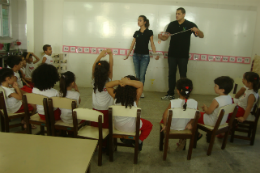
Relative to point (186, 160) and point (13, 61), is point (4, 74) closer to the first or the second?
point (13, 61)

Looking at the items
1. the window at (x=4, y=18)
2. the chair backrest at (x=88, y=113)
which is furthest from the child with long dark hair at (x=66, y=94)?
the window at (x=4, y=18)

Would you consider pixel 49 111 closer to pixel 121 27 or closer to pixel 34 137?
pixel 34 137

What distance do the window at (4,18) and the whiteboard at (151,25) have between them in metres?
1.71

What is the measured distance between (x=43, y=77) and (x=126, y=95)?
0.99 metres

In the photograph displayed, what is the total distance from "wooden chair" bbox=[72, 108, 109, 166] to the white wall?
4622mm

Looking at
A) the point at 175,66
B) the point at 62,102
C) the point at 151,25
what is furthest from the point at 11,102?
the point at 151,25

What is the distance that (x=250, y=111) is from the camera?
2324 mm

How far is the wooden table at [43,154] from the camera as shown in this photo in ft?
2.95

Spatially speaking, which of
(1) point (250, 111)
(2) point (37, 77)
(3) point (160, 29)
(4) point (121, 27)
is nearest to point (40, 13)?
(4) point (121, 27)

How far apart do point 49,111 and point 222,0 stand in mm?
4578

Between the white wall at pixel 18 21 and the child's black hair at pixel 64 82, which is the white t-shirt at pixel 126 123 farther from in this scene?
the white wall at pixel 18 21

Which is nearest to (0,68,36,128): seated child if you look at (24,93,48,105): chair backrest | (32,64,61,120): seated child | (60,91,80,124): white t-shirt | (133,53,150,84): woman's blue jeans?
(32,64,61,120): seated child

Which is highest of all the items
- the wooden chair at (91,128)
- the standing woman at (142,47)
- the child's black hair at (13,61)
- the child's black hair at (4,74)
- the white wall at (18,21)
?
the white wall at (18,21)

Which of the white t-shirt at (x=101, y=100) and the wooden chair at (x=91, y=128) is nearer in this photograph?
the wooden chair at (x=91, y=128)
